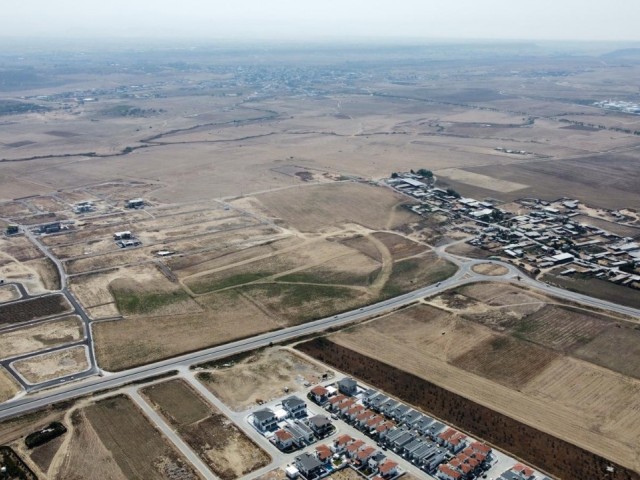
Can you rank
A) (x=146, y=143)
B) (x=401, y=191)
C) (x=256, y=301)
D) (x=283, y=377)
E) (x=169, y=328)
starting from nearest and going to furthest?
(x=283, y=377) → (x=169, y=328) → (x=256, y=301) → (x=401, y=191) → (x=146, y=143)

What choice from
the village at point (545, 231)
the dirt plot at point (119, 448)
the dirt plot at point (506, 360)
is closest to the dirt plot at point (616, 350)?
the dirt plot at point (506, 360)

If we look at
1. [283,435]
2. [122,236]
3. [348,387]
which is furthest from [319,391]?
[122,236]

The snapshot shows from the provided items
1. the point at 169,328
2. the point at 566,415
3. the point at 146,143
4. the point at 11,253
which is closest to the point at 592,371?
the point at 566,415

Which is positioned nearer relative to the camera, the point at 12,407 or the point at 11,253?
the point at 12,407

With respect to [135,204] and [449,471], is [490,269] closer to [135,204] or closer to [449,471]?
[449,471]

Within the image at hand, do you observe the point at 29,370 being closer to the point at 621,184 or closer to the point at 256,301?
the point at 256,301
